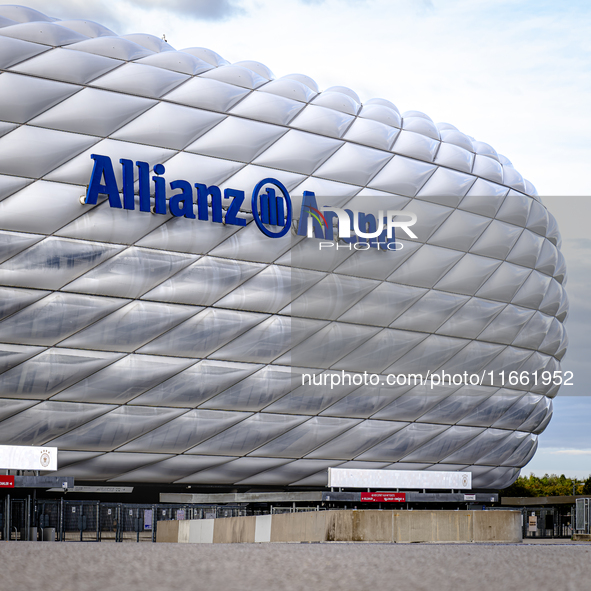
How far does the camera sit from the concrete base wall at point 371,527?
11.8 m

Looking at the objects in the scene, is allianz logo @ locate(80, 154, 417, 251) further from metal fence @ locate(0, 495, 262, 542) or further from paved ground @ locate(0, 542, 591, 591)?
paved ground @ locate(0, 542, 591, 591)

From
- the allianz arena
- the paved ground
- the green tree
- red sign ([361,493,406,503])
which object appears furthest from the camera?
the green tree

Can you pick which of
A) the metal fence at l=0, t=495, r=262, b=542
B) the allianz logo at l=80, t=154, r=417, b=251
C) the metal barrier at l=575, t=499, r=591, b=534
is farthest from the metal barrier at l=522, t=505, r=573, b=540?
the allianz logo at l=80, t=154, r=417, b=251

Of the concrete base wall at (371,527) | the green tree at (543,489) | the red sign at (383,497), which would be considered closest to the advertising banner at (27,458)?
the concrete base wall at (371,527)

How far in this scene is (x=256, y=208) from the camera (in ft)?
61.7

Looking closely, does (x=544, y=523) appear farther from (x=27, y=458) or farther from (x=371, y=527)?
(x=27, y=458)

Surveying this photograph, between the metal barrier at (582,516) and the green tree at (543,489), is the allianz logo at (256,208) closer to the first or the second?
the metal barrier at (582,516)

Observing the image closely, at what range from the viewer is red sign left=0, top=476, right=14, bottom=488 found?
16219 millimetres

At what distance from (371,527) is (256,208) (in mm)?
9322

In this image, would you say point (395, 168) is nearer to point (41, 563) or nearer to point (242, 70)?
point (242, 70)

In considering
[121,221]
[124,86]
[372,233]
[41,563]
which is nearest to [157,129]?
[124,86]

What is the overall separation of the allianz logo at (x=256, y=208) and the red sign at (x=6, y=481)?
6411 mm

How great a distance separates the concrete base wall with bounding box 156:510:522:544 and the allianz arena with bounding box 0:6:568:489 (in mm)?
4428

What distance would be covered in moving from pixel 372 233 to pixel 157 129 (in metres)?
6.38
